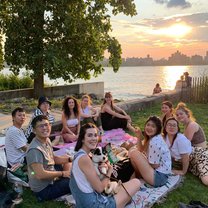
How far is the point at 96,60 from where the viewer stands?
15477mm

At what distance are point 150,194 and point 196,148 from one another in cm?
161

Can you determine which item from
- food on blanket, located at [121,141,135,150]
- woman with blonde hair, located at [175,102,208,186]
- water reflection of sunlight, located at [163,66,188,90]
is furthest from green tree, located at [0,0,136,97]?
water reflection of sunlight, located at [163,66,188,90]

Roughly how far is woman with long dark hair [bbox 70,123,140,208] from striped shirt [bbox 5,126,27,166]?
1545 millimetres

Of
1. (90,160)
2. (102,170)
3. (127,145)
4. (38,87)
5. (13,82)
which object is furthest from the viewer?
(13,82)

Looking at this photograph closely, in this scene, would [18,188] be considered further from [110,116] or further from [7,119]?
[7,119]

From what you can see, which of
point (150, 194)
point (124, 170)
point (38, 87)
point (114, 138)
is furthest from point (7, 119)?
point (150, 194)

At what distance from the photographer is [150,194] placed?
4.77 meters

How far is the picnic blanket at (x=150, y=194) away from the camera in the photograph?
4.50 m

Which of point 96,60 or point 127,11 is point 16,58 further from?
point 127,11

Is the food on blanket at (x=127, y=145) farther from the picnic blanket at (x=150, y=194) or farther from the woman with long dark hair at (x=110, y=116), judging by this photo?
the picnic blanket at (x=150, y=194)

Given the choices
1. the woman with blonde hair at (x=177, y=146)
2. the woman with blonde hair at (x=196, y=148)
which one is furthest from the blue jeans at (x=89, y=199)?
the woman with blonde hair at (x=196, y=148)

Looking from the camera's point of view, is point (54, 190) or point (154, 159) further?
point (154, 159)

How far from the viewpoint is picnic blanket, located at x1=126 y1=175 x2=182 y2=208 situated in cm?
450

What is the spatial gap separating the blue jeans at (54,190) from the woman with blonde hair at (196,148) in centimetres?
234
